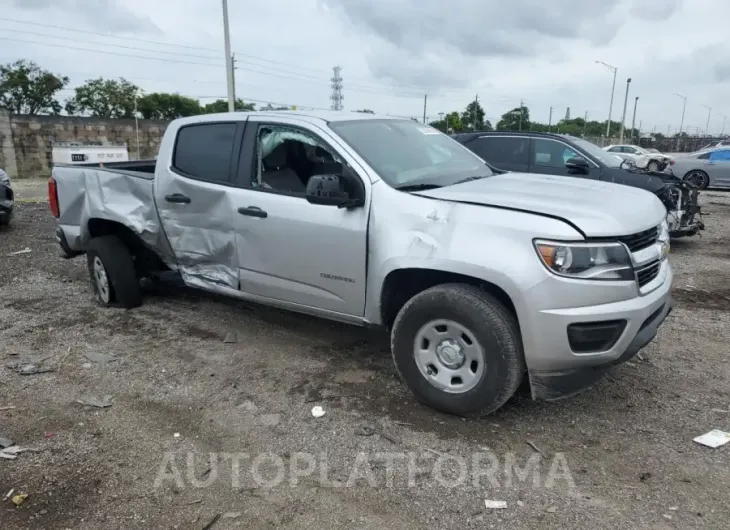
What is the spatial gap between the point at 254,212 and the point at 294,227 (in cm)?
40

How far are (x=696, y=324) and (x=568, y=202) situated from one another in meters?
2.74

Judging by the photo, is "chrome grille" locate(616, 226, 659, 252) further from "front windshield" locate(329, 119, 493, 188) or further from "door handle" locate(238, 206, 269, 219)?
"door handle" locate(238, 206, 269, 219)

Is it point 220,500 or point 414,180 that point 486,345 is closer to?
point 414,180

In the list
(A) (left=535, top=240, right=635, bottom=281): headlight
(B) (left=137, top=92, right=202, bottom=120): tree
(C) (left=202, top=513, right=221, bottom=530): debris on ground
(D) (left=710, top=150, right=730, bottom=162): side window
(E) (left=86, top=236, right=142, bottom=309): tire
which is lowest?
(C) (left=202, top=513, right=221, bottom=530): debris on ground

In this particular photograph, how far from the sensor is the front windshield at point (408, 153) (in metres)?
3.95

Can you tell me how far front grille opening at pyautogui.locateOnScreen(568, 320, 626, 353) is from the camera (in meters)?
3.09

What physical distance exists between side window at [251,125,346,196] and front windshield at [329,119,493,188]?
0.21 m

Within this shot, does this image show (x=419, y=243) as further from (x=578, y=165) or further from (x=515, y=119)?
(x=515, y=119)

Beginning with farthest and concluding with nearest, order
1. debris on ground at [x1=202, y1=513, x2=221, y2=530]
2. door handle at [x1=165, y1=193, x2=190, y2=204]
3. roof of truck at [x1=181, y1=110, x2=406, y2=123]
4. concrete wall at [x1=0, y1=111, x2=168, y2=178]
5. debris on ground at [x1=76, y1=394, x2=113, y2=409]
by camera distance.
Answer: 1. concrete wall at [x1=0, y1=111, x2=168, y2=178]
2. door handle at [x1=165, y1=193, x2=190, y2=204]
3. roof of truck at [x1=181, y1=110, x2=406, y2=123]
4. debris on ground at [x1=76, y1=394, x2=113, y2=409]
5. debris on ground at [x1=202, y1=513, x2=221, y2=530]

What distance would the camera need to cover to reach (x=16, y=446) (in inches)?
133

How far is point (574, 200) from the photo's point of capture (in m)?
3.45

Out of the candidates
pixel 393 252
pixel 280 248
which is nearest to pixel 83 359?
pixel 280 248

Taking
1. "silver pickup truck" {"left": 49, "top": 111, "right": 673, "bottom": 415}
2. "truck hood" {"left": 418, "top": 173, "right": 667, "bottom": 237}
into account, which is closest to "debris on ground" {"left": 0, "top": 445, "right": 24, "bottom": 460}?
"silver pickup truck" {"left": 49, "top": 111, "right": 673, "bottom": 415}

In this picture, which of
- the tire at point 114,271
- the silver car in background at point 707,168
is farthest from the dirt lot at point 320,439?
the silver car in background at point 707,168
